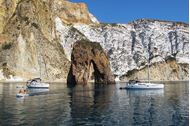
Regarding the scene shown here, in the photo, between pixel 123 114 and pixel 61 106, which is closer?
pixel 123 114

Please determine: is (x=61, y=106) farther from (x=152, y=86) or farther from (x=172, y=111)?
(x=152, y=86)

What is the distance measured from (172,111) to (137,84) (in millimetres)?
73406

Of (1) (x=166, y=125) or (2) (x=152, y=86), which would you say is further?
(2) (x=152, y=86)

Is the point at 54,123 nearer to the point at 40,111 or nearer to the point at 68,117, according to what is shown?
the point at 68,117

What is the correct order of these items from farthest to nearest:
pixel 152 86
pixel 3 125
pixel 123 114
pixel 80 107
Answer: pixel 152 86, pixel 80 107, pixel 123 114, pixel 3 125

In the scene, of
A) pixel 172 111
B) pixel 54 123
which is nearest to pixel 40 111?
pixel 54 123

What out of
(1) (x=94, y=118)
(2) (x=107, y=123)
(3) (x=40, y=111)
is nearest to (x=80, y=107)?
(3) (x=40, y=111)

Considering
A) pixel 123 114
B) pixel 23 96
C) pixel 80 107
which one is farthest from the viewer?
pixel 23 96

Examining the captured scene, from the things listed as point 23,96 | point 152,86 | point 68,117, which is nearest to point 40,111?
point 68,117

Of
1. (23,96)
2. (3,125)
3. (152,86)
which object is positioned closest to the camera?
(3,125)

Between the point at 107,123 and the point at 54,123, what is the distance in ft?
22.9

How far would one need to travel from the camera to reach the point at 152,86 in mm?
136750

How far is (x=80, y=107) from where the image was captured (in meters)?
71.6

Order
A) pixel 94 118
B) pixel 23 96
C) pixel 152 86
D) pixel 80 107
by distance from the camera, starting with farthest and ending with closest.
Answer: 1. pixel 152 86
2. pixel 23 96
3. pixel 80 107
4. pixel 94 118
